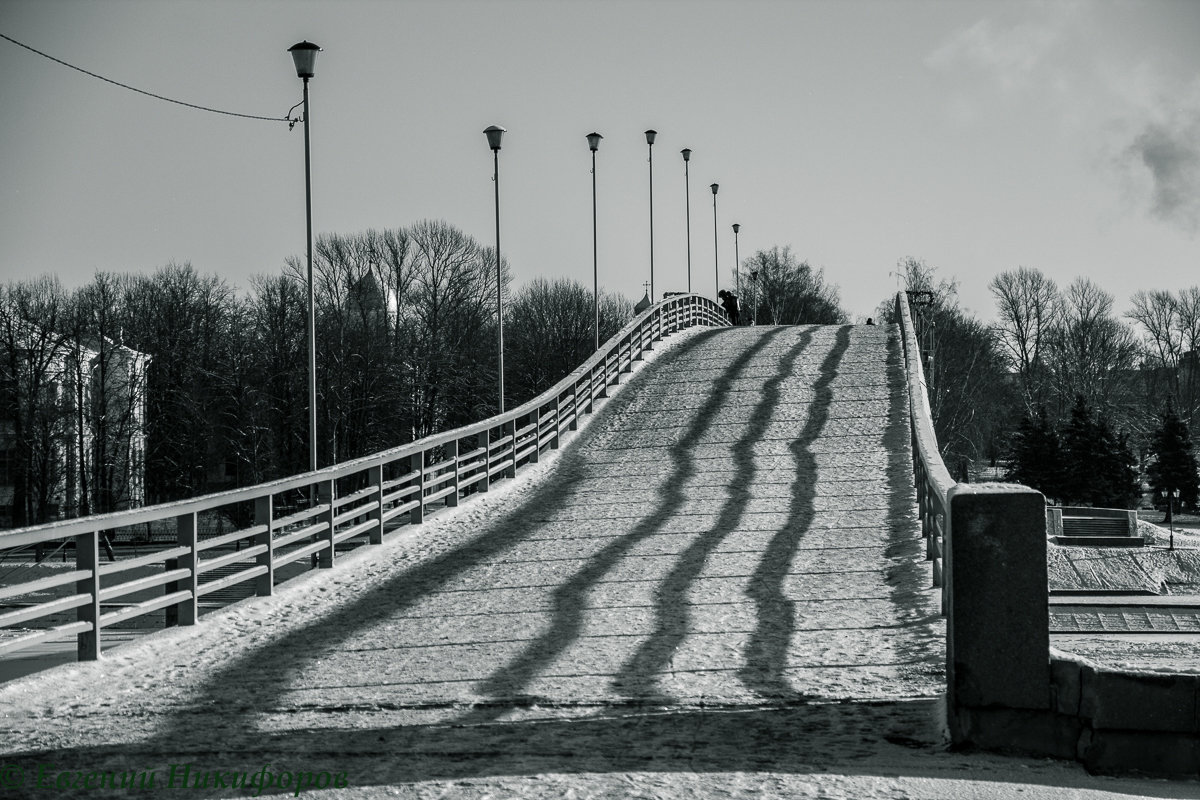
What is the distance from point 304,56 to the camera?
1800 cm

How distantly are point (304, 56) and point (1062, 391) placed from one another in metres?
89.7

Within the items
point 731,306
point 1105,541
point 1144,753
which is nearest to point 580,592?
point 1144,753

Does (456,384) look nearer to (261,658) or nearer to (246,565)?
(246,565)

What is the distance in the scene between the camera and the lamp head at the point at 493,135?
2589 cm

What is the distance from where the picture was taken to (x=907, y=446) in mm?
21297

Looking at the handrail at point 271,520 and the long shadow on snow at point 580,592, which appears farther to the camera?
the handrail at point 271,520

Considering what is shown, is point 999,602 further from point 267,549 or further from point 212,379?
point 212,379

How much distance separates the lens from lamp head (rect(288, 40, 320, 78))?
17.9m

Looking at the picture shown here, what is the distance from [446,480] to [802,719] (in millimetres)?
10882

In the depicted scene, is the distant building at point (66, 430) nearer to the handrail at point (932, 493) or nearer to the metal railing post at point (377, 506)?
the metal railing post at point (377, 506)

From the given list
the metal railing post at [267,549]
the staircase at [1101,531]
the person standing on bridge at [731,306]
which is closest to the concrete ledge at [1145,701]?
the metal railing post at [267,549]

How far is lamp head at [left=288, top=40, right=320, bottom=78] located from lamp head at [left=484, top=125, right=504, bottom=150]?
26.2 feet

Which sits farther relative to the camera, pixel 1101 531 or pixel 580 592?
pixel 1101 531

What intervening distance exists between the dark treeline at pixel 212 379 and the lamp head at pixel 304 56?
145 feet
